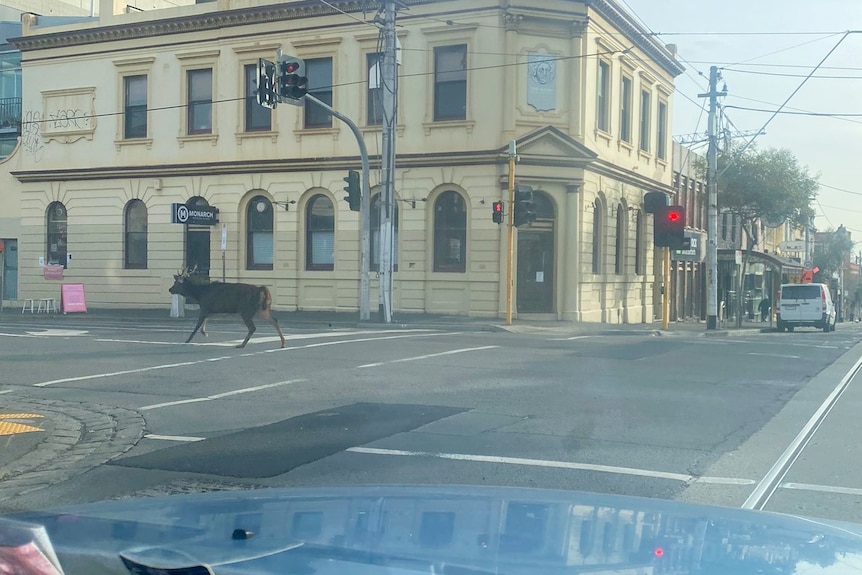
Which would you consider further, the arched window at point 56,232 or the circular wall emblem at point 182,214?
the arched window at point 56,232

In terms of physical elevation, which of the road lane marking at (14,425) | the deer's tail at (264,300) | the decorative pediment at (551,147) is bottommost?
the road lane marking at (14,425)

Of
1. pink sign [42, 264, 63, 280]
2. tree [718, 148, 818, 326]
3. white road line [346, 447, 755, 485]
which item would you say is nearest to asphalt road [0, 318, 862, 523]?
white road line [346, 447, 755, 485]

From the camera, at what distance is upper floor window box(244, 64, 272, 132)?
3134cm

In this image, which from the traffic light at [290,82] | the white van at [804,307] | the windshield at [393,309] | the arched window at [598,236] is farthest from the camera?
the white van at [804,307]

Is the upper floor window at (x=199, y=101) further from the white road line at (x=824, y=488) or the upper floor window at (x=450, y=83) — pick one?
the white road line at (x=824, y=488)

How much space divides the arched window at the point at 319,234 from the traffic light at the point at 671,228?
35.9 ft

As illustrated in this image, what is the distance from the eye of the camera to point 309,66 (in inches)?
1216

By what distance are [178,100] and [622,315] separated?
17.4m

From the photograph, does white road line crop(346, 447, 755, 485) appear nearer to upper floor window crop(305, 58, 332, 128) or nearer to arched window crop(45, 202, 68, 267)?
upper floor window crop(305, 58, 332, 128)

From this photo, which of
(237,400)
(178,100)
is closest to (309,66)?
(178,100)

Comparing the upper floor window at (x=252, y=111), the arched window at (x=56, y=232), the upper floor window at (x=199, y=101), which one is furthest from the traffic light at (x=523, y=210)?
the arched window at (x=56, y=232)

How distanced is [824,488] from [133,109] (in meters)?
30.8

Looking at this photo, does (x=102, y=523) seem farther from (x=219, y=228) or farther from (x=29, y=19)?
(x=29, y=19)

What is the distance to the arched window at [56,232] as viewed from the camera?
34875 mm
